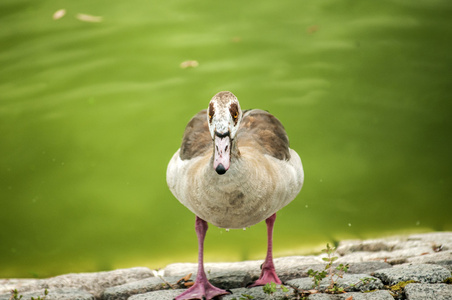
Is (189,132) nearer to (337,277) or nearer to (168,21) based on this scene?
(337,277)

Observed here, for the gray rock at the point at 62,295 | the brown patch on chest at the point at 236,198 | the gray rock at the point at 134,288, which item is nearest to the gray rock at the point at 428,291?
the brown patch on chest at the point at 236,198

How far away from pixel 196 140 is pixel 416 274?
142 cm

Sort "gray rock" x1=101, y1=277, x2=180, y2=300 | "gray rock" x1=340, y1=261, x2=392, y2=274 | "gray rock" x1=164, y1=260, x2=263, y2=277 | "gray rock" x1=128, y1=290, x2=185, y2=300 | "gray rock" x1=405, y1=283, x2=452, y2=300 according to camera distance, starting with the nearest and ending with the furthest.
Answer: "gray rock" x1=405, y1=283, x2=452, y2=300, "gray rock" x1=128, y1=290, x2=185, y2=300, "gray rock" x1=101, y1=277, x2=180, y2=300, "gray rock" x1=340, y1=261, x2=392, y2=274, "gray rock" x1=164, y1=260, x2=263, y2=277

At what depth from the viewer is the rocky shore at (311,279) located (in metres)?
2.80

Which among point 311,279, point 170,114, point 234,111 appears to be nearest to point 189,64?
point 170,114

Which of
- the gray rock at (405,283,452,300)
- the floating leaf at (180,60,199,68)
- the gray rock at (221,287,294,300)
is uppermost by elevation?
the floating leaf at (180,60,199,68)

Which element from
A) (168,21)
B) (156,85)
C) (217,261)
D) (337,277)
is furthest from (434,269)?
(168,21)

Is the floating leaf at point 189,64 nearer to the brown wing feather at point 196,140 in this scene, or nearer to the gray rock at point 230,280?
the brown wing feather at point 196,140

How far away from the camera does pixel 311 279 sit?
303cm

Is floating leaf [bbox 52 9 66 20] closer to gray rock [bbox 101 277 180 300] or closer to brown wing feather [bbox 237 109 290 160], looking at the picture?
brown wing feather [bbox 237 109 290 160]

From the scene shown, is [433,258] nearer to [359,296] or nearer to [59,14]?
[359,296]

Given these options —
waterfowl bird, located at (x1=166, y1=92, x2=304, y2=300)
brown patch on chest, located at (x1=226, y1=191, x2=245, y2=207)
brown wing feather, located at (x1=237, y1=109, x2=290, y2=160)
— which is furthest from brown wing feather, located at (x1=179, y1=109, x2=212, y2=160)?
brown patch on chest, located at (x1=226, y1=191, x2=245, y2=207)

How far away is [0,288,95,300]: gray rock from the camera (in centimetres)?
301

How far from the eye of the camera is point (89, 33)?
6.50 m
